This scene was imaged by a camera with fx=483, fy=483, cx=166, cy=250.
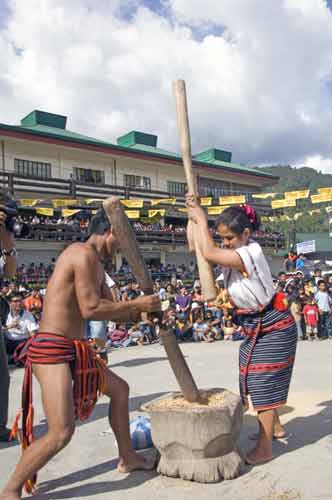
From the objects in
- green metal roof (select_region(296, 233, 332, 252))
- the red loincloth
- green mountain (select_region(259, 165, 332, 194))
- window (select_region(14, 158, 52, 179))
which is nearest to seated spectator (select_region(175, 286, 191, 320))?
the red loincloth

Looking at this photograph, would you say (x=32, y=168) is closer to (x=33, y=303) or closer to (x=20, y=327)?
(x=33, y=303)

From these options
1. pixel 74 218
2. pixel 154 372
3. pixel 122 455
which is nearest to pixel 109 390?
pixel 122 455

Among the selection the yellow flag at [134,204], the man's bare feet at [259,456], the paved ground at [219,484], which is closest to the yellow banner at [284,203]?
the yellow flag at [134,204]

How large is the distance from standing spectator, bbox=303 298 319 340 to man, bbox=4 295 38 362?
242 inches

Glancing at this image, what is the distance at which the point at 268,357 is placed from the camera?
127 inches

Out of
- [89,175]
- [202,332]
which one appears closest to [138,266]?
[202,332]

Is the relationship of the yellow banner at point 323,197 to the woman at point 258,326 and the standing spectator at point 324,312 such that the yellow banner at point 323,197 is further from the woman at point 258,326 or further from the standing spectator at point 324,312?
the woman at point 258,326

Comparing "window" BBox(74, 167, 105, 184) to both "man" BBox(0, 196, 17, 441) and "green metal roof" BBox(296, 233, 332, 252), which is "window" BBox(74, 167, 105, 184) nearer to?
"man" BBox(0, 196, 17, 441)

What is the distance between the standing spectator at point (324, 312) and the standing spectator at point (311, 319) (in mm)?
196

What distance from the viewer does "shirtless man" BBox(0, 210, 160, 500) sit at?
2.64 meters

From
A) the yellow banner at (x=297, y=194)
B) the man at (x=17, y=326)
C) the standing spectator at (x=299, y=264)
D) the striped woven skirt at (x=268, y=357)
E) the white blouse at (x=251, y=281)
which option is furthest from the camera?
the standing spectator at (x=299, y=264)

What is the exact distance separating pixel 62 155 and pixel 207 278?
18412mm

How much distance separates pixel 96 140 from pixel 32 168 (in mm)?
3658

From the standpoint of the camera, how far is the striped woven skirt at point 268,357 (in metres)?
3.21
